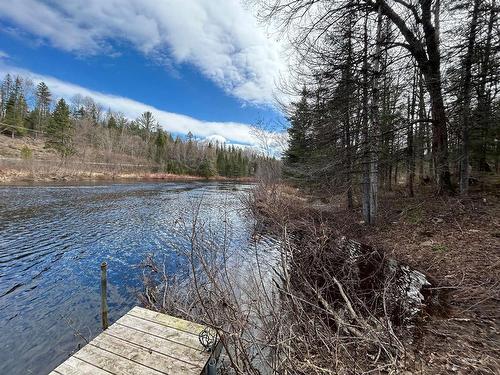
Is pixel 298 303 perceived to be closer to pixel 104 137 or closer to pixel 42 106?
pixel 104 137

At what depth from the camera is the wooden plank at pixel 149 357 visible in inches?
104

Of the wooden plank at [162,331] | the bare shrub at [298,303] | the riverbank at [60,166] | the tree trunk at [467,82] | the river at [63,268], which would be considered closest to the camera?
the bare shrub at [298,303]

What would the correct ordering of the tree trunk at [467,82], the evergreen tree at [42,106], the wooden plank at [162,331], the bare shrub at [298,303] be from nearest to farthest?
the bare shrub at [298,303], the wooden plank at [162,331], the tree trunk at [467,82], the evergreen tree at [42,106]

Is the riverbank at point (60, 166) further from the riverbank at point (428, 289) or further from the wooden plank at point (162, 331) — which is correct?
the riverbank at point (428, 289)

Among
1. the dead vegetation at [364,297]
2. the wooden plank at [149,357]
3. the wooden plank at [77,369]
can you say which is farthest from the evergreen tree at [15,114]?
the wooden plank at [77,369]

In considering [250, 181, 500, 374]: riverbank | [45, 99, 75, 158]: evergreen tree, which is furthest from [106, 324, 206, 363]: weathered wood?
[45, 99, 75, 158]: evergreen tree

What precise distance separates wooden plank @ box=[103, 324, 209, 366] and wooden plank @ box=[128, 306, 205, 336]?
0.29 meters

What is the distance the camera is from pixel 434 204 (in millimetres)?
8719

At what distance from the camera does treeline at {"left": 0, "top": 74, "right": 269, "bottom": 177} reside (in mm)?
40409

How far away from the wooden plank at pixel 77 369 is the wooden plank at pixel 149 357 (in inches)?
10.6

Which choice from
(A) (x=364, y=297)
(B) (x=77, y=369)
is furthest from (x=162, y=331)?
(A) (x=364, y=297)

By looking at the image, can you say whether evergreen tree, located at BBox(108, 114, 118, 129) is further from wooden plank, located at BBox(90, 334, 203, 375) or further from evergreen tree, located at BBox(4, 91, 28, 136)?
wooden plank, located at BBox(90, 334, 203, 375)

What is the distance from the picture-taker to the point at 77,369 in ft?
8.40

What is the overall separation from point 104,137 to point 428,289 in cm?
5724
